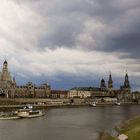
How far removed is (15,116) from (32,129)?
32.9 metres

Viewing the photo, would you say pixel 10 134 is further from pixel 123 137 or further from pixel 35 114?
pixel 35 114

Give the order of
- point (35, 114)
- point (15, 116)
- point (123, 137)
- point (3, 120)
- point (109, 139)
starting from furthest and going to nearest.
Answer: point (35, 114), point (15, 116), point (3, 120), point (109, 139), point (123, 137)

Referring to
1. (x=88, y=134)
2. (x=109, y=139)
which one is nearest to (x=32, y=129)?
(x=88, y=134)

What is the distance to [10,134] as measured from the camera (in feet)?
241

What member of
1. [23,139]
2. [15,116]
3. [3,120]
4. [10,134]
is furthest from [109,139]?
[15,116]

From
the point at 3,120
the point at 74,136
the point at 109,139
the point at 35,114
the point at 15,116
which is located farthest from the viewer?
the point at 35,114

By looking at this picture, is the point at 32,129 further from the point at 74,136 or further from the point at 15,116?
the point at 15,116

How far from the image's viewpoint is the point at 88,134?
250 ft

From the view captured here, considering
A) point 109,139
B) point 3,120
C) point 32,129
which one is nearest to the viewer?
point 109,139

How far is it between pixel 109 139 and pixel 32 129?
22.4 m

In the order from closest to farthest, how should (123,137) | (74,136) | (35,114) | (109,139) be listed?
(123,137) < (109,139) < (74,136) < (35,114)

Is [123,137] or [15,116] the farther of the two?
[15,116]

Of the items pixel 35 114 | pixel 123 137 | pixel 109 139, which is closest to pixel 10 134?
pixel 109 139

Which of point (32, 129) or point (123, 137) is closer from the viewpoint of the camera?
point (123, 137)
